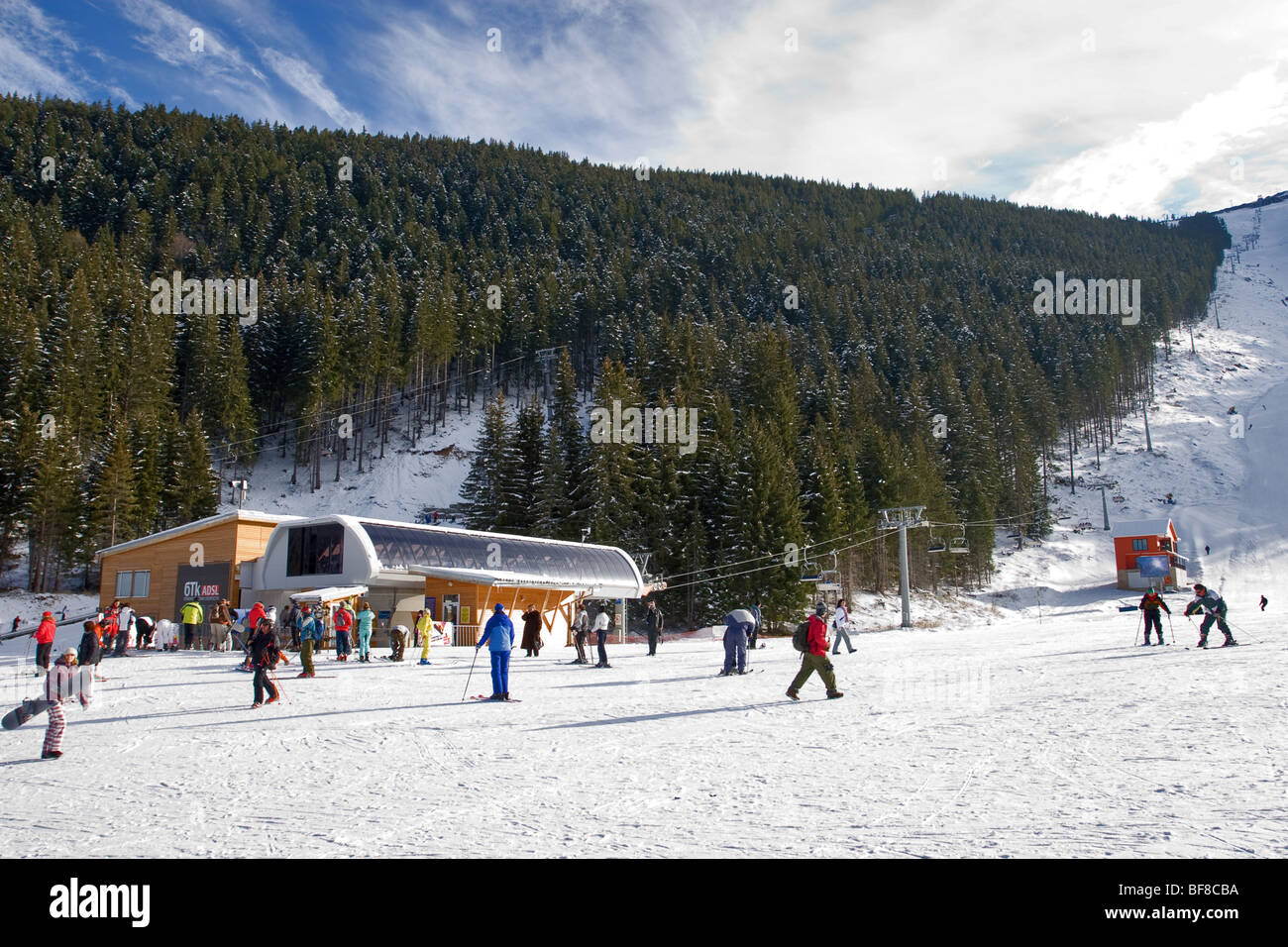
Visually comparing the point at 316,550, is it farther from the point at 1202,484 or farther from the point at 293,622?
the point at 1202,484

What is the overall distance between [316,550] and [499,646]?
2082 centimetres

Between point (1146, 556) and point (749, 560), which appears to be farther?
point (1146, 556)

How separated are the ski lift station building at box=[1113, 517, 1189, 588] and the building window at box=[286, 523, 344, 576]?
48546mm

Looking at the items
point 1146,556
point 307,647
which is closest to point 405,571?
point 307,647

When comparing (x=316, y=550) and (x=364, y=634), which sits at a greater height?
(x=316, y=550)

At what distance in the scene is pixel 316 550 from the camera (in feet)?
103

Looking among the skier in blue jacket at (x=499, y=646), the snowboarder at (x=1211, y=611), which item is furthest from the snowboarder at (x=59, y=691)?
the snowboarder at (x=1211, y=611)

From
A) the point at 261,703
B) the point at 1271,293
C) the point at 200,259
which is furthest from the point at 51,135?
the point at 1271,293

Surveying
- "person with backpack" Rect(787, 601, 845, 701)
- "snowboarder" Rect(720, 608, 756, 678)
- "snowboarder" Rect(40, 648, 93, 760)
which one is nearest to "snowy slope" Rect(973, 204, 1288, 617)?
"snowboarder" Rect(720, 608, 756, 678)

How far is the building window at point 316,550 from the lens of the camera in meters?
31.0
